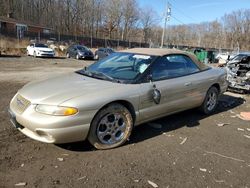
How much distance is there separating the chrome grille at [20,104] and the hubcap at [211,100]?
408 cm

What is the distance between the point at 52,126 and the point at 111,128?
98 cm

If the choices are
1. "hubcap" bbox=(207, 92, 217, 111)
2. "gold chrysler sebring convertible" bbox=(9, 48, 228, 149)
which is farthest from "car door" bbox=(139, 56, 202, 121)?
"hubcap" bbox=(207, 92, 217, 111)

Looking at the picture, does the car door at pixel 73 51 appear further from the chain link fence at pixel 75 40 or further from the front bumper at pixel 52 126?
the front bumper at pixel 52 126

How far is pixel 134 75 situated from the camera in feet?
15.2

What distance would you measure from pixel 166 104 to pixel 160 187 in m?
1.93

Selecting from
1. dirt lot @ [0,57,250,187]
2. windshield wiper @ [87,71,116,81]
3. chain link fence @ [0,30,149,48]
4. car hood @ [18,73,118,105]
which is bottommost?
dirt lot @ [0,57,250,187]

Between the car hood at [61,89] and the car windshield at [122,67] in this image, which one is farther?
the car windshield at [122,67]

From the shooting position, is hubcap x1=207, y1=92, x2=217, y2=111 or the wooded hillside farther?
the wooded hillside

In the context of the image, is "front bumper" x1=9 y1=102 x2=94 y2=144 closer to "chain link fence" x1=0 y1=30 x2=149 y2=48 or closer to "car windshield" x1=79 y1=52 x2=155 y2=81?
"car windshield" x1=79 y1=52 x2=155 y2=81

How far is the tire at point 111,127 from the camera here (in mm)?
Result: 4000

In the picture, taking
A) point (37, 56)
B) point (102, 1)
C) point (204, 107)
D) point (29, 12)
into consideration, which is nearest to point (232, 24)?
point (102, 1)

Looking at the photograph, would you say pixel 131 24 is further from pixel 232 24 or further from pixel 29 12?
pixel 232 24

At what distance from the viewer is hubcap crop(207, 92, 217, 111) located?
6.28 metres

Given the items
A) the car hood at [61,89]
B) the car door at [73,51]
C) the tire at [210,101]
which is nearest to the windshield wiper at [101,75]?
the car hood at [61,89]
